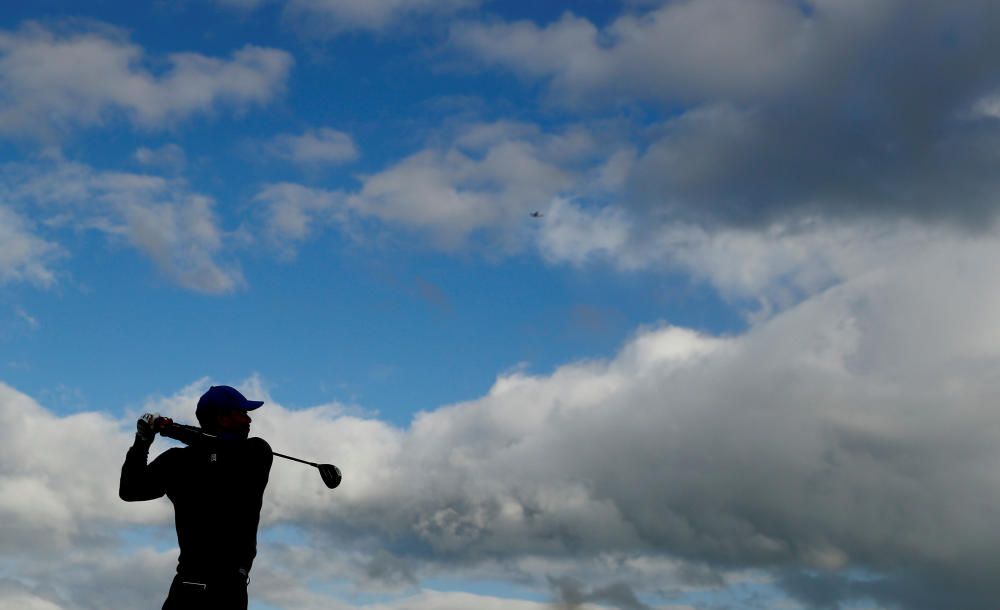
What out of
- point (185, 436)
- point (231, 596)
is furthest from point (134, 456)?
point (231, 596)

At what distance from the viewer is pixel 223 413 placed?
16062 mm

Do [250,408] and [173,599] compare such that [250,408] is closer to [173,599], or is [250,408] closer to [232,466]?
[232,466]

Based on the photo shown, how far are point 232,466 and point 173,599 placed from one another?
53.6 inches

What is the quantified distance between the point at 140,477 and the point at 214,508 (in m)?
0.78

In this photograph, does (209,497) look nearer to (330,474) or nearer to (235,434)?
(235,434)

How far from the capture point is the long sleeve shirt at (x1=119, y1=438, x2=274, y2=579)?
51.4ft

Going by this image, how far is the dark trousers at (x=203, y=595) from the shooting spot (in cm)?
1552

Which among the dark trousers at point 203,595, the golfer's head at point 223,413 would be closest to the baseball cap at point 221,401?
the golfer's head at point 223,413

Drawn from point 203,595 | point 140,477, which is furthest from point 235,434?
point 203,595

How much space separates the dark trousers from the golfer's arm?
83 centimetres

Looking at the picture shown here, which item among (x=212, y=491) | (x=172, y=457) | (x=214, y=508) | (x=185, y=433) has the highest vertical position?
(x=185, y=433)

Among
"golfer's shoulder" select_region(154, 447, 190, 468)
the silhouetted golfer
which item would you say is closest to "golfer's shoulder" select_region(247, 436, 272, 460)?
the silhouetted golfer

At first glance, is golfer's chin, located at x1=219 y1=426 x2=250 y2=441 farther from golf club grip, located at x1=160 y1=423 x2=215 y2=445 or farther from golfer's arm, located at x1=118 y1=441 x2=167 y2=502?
golfer's arm, located at x1=118 y1=441 x2=167 y2=502

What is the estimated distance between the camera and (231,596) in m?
15.7
